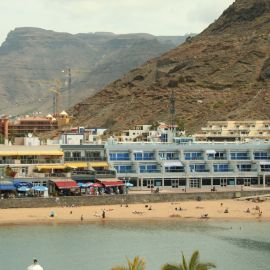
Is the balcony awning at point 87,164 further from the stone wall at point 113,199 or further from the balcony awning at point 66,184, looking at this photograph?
the stone wall at point 113,199

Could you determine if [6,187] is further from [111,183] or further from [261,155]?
[261,155]

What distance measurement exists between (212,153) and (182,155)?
173 inches

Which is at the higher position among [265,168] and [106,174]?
[265,168]

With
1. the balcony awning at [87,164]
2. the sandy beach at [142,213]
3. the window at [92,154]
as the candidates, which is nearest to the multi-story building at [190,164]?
the balcony awning at [87,164]

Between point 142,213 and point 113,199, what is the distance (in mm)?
6993

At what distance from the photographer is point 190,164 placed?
121 metres

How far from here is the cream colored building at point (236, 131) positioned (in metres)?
157

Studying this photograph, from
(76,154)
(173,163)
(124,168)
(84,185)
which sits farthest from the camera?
(173,163)

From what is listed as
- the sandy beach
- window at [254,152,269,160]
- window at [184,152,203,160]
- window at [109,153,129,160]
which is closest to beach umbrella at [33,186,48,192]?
the sandy beach

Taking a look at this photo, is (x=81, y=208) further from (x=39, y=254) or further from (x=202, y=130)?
(x=202, y=130)

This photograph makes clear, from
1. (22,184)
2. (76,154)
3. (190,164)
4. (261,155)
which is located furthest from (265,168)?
(22,184)

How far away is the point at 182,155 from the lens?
121312 millimetres

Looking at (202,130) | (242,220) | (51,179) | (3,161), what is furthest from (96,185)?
(202,130)

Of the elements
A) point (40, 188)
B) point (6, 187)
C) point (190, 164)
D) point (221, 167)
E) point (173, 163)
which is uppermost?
point (173, 163)
